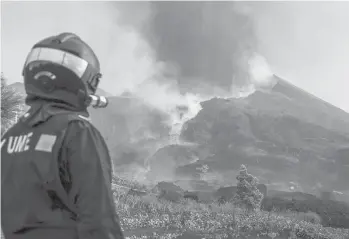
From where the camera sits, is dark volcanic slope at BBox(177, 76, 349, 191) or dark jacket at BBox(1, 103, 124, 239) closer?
dark jacket at BBox(1, 103, 124, 239)

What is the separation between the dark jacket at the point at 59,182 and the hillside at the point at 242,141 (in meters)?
15.9

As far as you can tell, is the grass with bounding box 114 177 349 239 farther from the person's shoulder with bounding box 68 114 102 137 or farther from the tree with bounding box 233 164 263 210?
the person's shoulder with bounding box 68 114 102 137

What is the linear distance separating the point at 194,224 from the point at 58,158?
28.0 feet

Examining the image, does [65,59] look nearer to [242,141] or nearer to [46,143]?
[46,143]

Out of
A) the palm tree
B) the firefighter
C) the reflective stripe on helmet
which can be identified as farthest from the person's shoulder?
the palm tree

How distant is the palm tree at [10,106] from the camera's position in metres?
4.61

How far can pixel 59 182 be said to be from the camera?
0.99 metres

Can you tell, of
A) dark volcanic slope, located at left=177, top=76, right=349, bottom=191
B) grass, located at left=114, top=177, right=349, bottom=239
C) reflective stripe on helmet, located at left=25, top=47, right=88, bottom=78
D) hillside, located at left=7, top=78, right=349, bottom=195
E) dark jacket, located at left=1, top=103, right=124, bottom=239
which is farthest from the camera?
dark volcanic slope, located at left=177, top=76, right=349, bottom=191

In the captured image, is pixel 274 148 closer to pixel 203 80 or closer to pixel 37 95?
pixel 203 80

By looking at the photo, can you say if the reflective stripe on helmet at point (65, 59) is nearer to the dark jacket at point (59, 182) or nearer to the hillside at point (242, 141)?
the dark jacket at point (59, 182)

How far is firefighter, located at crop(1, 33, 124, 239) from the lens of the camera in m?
0.96

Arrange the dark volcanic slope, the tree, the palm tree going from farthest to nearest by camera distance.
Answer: the dark volcanic slope < the tree < the palm tree

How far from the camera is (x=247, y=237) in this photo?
8.95 metres

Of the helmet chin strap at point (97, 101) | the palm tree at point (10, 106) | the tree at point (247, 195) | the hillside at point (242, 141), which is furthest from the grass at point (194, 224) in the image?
the helmet chin strap at point (97, 101)
